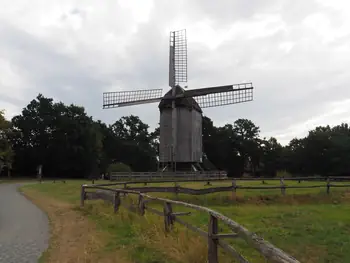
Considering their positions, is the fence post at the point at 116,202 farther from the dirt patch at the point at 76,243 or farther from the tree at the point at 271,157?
the tree at the point at 271,157

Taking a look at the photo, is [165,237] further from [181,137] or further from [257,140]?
[257,140]

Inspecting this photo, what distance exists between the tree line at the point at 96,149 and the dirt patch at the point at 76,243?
50064 mm

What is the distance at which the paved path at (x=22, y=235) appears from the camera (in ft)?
25.6

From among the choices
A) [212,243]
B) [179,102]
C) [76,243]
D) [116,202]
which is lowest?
[76,243]

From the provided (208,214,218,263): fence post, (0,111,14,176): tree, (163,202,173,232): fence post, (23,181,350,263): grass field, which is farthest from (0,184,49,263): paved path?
(0,111,14,176): tree

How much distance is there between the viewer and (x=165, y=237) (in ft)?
26.5

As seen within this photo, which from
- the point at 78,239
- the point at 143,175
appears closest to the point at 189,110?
the point at 143,175

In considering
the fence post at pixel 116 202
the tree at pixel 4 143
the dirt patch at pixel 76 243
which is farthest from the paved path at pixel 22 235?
the tree at pixel 4 143

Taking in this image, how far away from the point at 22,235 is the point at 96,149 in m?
65.5

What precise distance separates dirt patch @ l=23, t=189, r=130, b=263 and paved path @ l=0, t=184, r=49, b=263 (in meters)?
0.22

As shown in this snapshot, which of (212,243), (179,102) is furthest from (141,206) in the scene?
(179,102)

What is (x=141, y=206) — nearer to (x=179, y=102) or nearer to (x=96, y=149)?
(x=179, y=102)

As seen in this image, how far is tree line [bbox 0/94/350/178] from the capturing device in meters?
71.0

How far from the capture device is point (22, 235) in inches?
402
